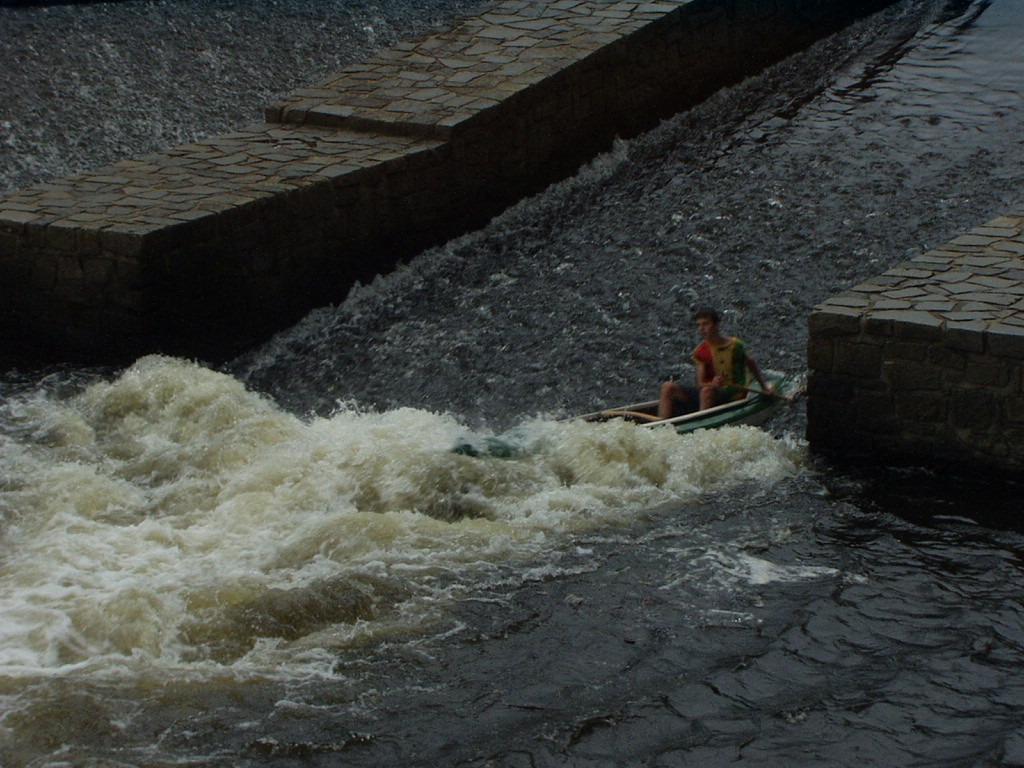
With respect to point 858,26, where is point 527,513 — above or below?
below

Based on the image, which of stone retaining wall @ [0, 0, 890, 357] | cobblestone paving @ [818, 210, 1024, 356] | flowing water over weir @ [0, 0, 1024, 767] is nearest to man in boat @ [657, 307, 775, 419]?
flowing water over weir @ [0, 0, 1024, 767]

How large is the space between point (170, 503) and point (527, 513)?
1.80 metres

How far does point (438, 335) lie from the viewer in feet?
30.5

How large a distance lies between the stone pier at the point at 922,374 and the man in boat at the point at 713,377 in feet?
1.54

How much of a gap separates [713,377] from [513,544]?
2.00 metres

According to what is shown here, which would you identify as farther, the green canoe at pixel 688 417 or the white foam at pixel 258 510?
the green canoe at pixel 688 417

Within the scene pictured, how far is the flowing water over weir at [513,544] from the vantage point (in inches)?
199

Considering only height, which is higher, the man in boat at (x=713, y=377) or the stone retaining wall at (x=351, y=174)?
the stone retaining wall at (x=351, y=174)

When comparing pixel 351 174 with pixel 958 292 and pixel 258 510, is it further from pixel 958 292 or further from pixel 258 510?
pixel 958 292

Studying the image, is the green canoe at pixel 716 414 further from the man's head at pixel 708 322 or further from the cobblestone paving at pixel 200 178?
the cobblestone paving at pixel 200 178

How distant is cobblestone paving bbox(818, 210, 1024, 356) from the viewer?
7020 millimetres

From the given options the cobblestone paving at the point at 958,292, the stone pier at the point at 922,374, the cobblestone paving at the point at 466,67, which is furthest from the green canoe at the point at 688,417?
the cobblestone paving at the point at 466,67

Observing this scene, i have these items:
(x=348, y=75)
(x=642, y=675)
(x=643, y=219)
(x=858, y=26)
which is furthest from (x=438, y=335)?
(x=858, y=26)

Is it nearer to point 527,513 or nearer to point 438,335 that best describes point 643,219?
point 438,335
